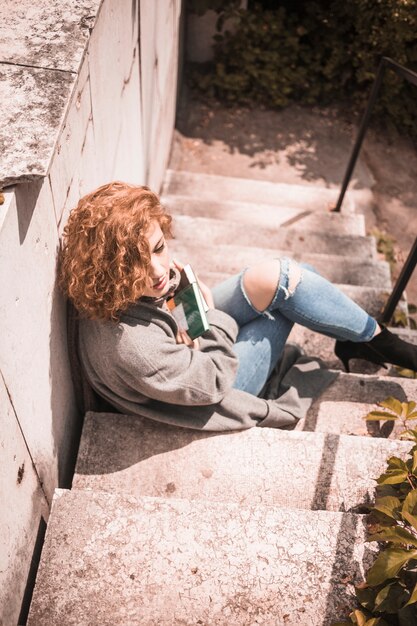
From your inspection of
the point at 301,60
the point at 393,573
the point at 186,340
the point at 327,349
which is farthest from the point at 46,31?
the point at 301,60

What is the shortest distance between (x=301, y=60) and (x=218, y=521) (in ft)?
18.9

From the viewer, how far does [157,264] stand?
167 cm

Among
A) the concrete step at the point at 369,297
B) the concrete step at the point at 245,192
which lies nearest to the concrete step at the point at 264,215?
the concrete step at the point at 245,192

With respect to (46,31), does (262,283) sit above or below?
below

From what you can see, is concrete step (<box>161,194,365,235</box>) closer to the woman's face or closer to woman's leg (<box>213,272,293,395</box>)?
woman's leg (<box>213,272,293,395</box>)

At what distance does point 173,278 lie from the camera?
1896 mm

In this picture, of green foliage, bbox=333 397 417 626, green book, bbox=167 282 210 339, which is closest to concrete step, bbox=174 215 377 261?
green book, bbox=167 282 210 339

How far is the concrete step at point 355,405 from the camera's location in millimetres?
2145

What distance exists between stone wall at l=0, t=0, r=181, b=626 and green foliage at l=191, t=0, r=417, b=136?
400 centimetres

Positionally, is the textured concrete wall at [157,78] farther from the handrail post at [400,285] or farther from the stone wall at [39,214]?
the handrail post at [400,285]

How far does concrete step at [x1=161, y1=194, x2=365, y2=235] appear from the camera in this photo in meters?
Answer: 3.97

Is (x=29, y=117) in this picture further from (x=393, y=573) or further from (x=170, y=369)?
(x=393, y=573)

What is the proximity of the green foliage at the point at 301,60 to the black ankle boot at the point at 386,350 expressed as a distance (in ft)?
13.0

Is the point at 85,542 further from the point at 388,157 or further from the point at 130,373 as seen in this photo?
the point at 388,157
